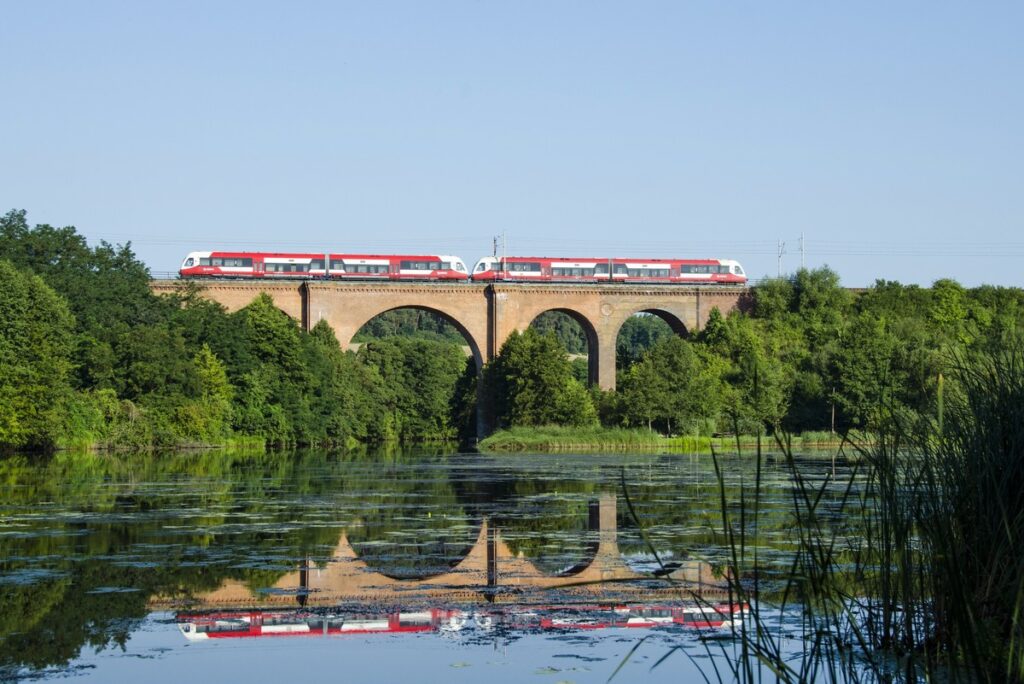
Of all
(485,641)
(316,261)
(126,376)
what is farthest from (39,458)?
(485,641)

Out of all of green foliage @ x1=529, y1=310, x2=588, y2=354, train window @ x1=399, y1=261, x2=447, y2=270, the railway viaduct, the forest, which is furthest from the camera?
A: green foliage @ x1=529, y1=310, x2=588, y2=354

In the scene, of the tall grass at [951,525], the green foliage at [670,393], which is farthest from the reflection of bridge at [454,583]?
the green foliage at [670,393]

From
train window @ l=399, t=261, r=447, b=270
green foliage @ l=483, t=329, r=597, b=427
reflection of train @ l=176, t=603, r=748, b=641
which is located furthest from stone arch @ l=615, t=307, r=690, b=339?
reflection of train @ l=176, t=603, r=748, b=641

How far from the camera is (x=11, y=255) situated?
53.7 m

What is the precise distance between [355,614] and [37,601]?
285cm

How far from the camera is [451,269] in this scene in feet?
212

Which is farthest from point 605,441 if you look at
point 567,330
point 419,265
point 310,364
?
Answer: point 567,330

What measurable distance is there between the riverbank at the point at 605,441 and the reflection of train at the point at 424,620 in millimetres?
36183

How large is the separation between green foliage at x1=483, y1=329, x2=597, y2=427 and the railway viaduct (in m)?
3.45

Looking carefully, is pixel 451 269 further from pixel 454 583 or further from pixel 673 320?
pixel 454 583

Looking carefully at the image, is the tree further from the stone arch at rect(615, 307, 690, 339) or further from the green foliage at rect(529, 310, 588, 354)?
the green foliage at rect(529, 310, 588, 354)

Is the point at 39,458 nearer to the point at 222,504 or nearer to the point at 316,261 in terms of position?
the point at 222,504

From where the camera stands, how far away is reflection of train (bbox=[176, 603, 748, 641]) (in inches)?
403

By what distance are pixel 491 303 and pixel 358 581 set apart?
48.7 metres
